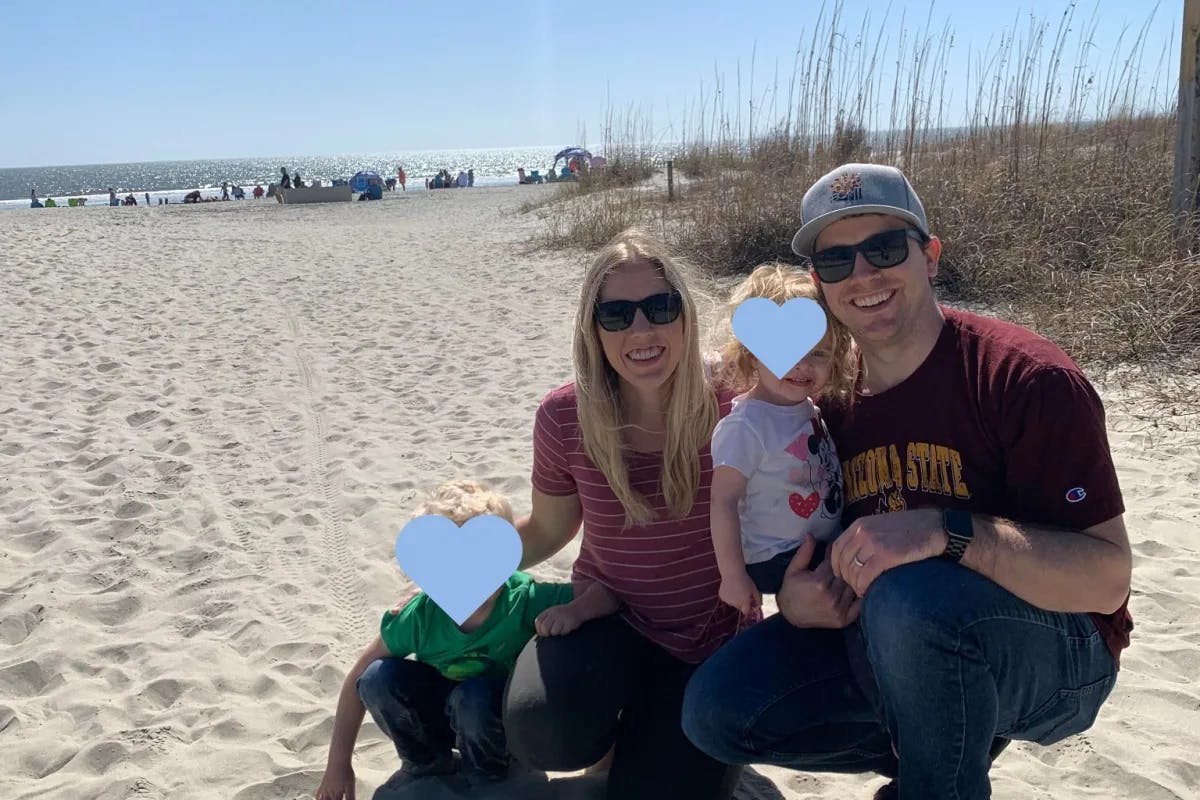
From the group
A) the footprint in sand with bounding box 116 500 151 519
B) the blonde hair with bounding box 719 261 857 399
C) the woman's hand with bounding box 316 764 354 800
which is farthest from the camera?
the footprint in sand with bounding box 116 500 151 519

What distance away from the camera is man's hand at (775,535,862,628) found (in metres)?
1.81

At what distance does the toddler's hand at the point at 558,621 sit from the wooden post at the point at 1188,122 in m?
5.61

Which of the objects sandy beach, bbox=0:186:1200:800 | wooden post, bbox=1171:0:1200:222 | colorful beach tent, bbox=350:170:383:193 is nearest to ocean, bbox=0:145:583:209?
colorful beach tent, bbox=350:170:383:193

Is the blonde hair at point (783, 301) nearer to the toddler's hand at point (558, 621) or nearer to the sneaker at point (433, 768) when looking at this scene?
the toddler's hand at point (558, 621)

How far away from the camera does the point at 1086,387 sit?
63.2 inches

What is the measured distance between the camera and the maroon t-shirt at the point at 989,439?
5.21 ft

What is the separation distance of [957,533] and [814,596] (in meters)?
0.34

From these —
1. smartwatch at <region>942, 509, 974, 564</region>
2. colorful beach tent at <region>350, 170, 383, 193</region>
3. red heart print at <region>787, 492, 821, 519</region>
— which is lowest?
red heart print at <region>787, 492, 821, 519</region>

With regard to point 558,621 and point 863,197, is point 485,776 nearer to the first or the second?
point 558,621

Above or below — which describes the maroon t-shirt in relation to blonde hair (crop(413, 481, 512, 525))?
above

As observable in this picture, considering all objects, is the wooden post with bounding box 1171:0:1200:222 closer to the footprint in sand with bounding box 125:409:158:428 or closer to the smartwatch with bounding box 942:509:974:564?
the smartwatch with bounding box 942:509:974:564

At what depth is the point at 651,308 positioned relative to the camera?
2.11 meters

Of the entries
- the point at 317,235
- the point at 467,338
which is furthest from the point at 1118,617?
the point at 317,235
